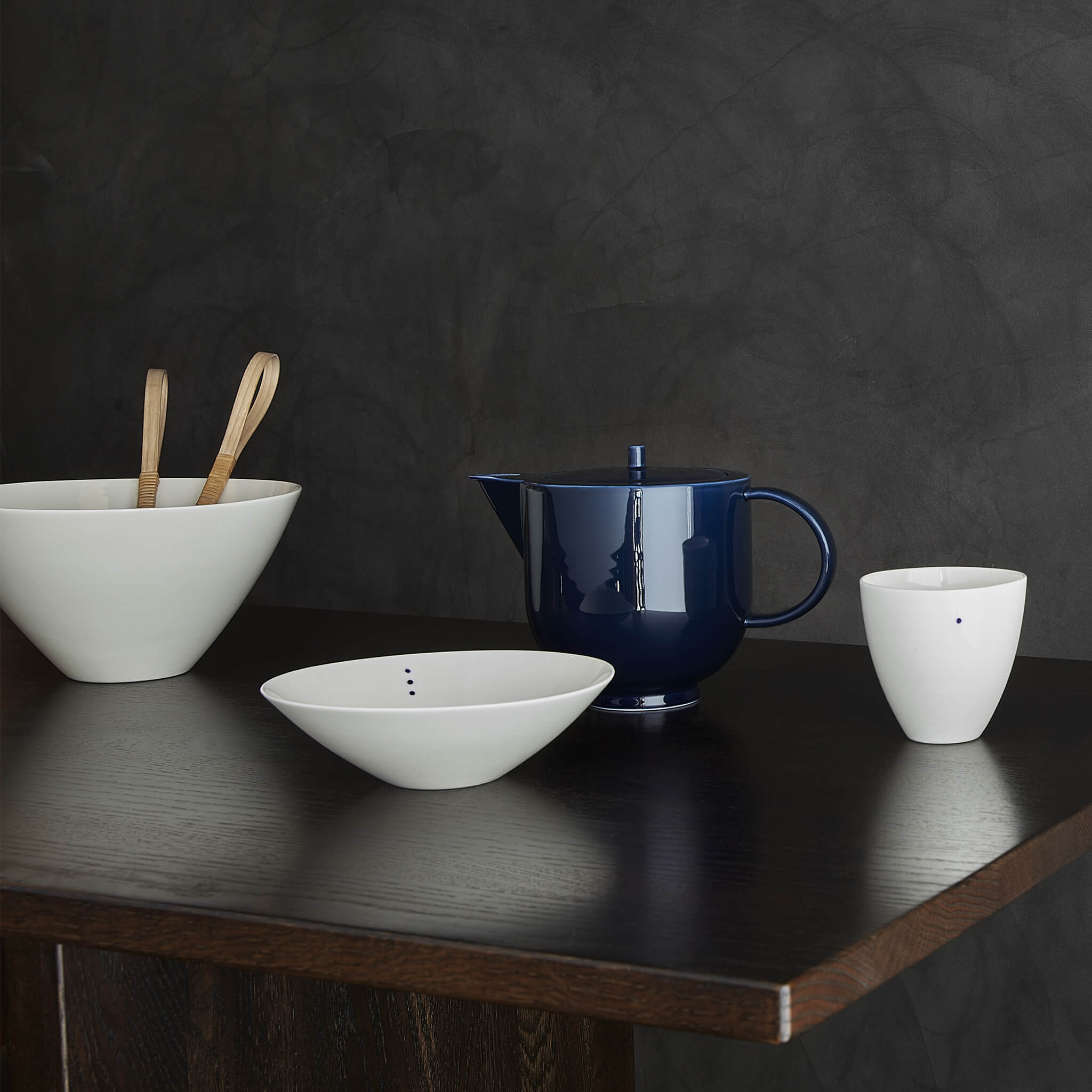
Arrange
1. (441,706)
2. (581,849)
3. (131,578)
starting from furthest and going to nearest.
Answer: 1. (131,578)
2. (441,706)
3. (581,849)

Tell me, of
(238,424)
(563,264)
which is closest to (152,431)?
(238,424)

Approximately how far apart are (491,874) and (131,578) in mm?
488

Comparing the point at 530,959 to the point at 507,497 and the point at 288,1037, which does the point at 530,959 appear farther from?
→ the point at 507,497

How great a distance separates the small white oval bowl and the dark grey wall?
1.49 feet

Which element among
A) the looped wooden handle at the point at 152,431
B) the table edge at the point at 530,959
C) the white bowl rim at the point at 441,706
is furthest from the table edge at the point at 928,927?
the looped wooden handle at the point at 152,431

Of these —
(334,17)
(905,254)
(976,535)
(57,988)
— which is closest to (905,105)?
(905,254)

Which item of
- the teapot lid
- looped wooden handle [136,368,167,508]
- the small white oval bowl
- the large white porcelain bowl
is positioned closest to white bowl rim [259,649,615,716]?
the small white oval bowl

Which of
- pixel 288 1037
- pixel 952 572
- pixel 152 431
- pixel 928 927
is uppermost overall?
pixel 152 431

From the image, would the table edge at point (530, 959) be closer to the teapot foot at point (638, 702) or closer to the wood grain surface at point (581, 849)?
the wood grain surface at point (581, 849)

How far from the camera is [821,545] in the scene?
0.93m

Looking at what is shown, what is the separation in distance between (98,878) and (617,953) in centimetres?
26

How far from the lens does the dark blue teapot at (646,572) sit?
0.88 metres

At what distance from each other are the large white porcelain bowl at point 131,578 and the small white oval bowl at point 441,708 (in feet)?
0.76

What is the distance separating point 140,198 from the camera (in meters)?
1.49
